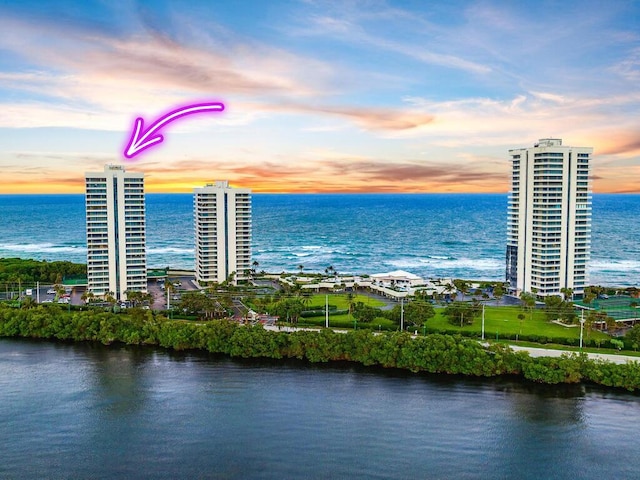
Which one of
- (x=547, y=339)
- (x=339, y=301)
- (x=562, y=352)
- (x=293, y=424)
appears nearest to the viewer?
(x=293, y=424)

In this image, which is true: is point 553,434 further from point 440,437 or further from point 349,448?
point 349,448

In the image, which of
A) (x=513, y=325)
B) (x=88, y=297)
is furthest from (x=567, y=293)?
(x=88, y=297)

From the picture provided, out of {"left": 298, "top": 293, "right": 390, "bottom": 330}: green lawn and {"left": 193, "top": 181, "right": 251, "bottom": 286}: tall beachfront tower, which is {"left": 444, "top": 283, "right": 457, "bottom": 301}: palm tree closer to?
{"left": 298, "top": 293, "right": 390, "bottom": 330}: green lawn

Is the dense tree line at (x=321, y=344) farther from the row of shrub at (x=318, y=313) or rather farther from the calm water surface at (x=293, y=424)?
the row of shrub at (x=318, y=313)

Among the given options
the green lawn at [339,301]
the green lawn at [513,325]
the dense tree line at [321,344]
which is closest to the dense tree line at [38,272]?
the dense tree line at [321,344]

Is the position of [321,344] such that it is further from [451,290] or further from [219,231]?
[219,231]
